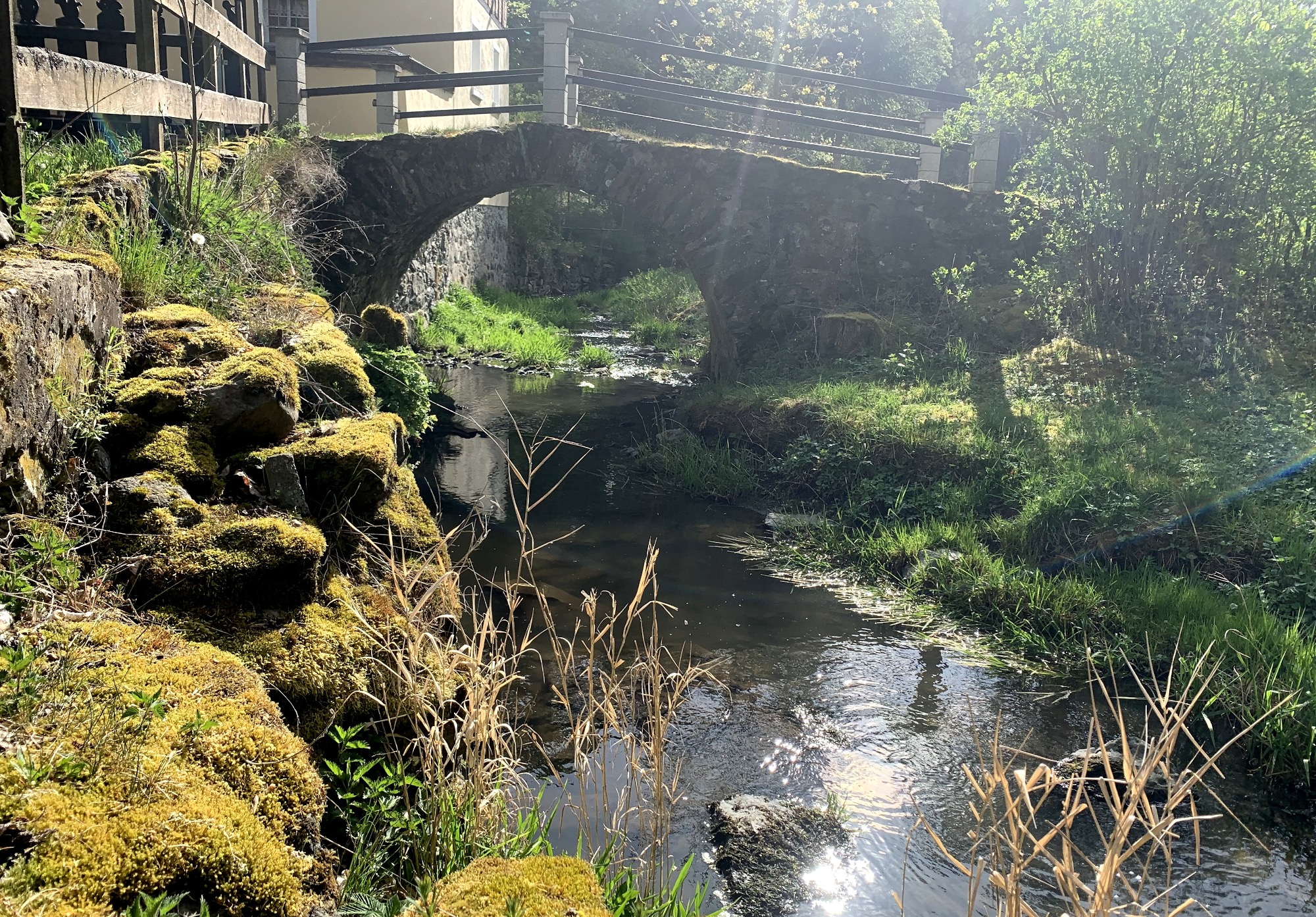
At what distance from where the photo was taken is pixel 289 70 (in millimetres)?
12000

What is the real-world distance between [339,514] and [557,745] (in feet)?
5.41

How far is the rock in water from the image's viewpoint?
3.93 m

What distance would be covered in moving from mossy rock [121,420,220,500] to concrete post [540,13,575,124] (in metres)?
9.81

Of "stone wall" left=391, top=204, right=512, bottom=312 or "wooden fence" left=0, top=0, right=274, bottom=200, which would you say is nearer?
"wooden fence" left=0, top=0, right=274, bottom=200

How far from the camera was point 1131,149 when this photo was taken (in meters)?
10.1

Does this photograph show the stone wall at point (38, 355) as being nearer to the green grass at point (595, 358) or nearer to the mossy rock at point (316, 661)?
the mossy rock at point (316, 661)

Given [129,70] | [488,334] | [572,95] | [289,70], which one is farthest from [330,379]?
[488,334]

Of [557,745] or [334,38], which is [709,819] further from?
[334,38]

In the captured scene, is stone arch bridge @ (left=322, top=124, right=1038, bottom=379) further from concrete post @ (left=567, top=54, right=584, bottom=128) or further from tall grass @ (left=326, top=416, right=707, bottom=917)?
tall grass @ (left=326, top=416, right=707, bottom=917)

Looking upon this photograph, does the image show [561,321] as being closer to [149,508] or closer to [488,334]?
[488,334]

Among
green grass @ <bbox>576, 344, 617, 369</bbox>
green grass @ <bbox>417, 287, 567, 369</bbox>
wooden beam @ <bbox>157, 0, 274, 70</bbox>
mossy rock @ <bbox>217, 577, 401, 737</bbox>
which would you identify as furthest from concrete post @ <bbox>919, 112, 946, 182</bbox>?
mossy rock @ <bbox>217, 577, 401, 737</bbox>

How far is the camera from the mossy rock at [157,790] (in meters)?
1.78

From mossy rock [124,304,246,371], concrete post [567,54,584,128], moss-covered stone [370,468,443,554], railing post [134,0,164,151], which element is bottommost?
moss-covered stone [370,468,443,554]

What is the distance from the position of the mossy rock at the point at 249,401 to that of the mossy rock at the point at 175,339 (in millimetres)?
164
